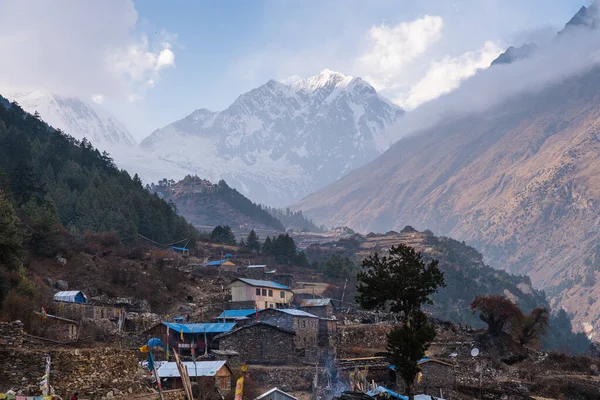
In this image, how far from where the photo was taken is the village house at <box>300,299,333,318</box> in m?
62.7

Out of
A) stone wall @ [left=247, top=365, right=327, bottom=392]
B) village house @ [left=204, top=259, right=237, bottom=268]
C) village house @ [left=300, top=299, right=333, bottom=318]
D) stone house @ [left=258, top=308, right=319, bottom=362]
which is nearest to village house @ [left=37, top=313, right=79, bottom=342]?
stone wall @ [left=247, top=365, right=327, bottom=392]

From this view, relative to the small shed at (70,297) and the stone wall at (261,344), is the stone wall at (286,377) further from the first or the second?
the small shed at (70,297)

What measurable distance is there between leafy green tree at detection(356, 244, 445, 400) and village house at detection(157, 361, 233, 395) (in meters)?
6.26

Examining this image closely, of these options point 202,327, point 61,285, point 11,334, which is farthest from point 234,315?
point 11,334

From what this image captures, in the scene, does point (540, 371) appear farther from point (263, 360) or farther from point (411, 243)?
point (411, 243)

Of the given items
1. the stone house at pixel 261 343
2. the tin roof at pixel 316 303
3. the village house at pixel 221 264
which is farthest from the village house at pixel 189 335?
the village house at pixel 221 264

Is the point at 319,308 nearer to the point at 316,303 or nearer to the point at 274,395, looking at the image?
the point at 316,303

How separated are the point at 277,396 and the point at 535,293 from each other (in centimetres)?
16335

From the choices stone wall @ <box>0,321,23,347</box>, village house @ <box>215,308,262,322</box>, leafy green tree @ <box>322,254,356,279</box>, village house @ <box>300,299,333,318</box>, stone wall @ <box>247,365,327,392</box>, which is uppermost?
leafy green tree @ <box>322,254,356,279</box>

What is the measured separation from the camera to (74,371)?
15.6 m

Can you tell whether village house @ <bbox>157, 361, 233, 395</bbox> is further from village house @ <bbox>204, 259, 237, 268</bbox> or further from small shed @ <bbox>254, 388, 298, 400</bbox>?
village house @ <bbox>204, 259, 237, 268</bbox>

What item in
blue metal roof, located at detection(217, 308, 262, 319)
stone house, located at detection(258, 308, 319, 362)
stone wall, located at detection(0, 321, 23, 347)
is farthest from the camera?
blue metal roof, located at detection(217, 308, 262, 319)

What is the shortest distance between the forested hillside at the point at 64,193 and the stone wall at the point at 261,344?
19.9 meters

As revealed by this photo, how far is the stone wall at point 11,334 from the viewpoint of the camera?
15.8 m
